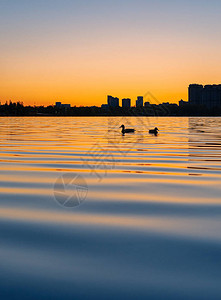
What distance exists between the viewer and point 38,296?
4.07 m

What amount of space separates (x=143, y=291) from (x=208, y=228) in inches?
99.3

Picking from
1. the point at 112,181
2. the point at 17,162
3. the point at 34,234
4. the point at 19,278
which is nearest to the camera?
the point at 19,278

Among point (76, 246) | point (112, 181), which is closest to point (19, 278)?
point (76, 246)

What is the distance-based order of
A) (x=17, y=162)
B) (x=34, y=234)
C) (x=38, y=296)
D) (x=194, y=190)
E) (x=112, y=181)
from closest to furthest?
1. (x=38, y=296)
2. (x=34, y=234)
3. (x=194, y=190)
4. (x=112, y=181)
5. (x=17, y=162)

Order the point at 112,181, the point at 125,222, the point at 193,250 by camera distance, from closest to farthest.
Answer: the point at 193,250, the point at 125,222, the point at 112,181

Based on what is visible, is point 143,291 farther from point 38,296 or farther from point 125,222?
point 125,222

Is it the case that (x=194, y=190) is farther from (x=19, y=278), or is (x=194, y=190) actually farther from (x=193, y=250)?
(x=19, y=278)

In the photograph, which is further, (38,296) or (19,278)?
(19,278)

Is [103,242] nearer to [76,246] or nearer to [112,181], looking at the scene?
[76,246]

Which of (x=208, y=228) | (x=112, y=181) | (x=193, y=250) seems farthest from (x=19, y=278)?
(x=112, y=181)

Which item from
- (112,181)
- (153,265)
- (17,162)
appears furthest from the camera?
(17,162)

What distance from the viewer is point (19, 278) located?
4.49 m

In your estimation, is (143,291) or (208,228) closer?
(143,291)

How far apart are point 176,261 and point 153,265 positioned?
0.33 m
